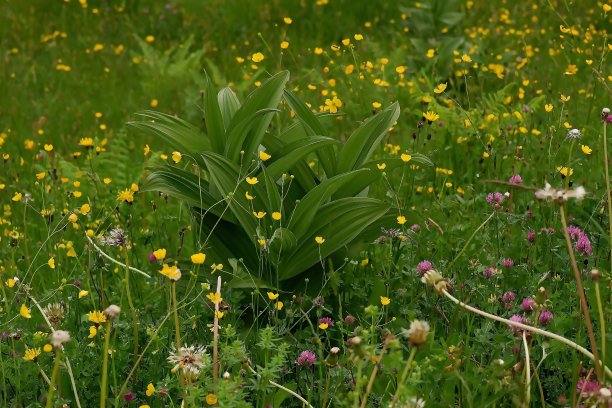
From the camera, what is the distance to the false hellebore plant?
9.48ft

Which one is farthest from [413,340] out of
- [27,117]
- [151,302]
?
[27,117]

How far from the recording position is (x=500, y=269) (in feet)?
9.65

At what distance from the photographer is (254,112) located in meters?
2.96

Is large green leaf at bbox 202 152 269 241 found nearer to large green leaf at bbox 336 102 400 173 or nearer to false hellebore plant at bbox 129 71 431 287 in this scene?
false hellebore plant at bbox 129 71 431 287

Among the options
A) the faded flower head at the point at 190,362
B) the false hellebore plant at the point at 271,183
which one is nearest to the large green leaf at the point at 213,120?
the false hellebore plant at the point at 271,183

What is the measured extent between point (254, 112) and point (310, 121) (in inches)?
8.8

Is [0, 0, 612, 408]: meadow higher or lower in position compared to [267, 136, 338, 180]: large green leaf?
lower

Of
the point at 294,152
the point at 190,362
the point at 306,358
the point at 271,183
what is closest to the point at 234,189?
the point at 271,183

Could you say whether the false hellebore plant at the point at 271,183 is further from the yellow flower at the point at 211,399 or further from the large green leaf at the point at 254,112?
the yellow flower at the point at 211,399

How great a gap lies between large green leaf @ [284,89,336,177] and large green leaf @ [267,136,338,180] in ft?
0.30

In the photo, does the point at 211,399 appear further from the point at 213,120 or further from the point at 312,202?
the point at 213,120

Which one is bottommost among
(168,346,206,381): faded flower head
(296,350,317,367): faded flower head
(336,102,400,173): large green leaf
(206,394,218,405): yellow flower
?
(296,350,317,367): faded flower head

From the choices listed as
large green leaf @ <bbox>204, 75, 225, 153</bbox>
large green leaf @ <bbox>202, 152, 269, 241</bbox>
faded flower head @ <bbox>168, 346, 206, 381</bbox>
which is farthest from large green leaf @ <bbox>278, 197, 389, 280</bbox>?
faded flower head @ <bbox>168, 346, 206, 381</bbox>

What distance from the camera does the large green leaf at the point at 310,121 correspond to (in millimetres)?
3055
